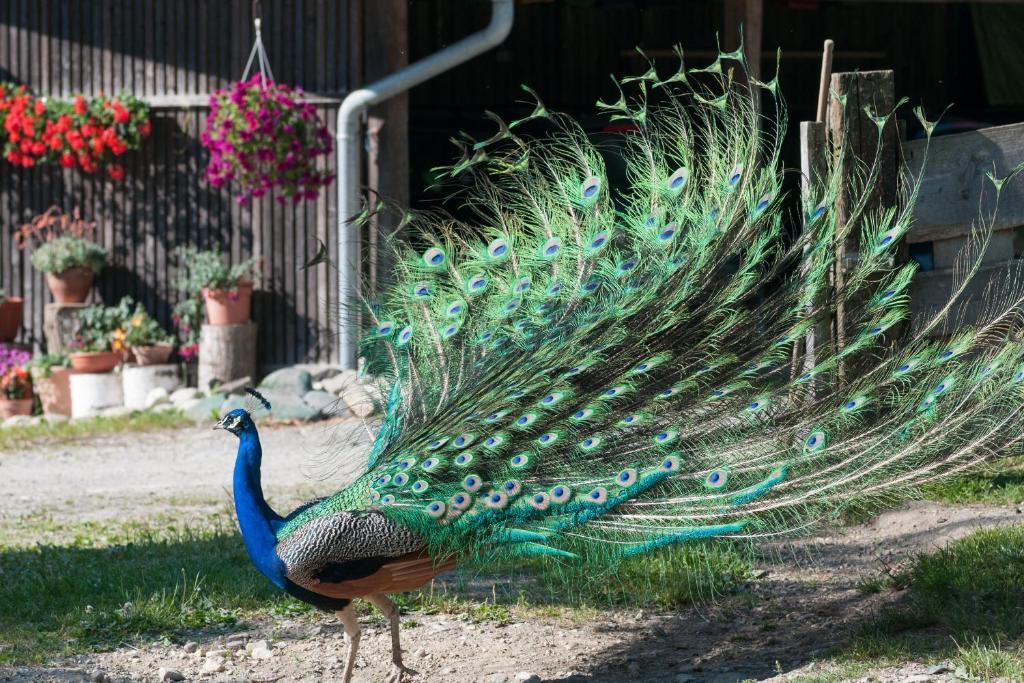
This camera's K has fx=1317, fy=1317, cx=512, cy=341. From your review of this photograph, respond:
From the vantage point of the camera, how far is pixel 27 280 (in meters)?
12.3

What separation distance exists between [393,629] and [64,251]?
8.01 metres

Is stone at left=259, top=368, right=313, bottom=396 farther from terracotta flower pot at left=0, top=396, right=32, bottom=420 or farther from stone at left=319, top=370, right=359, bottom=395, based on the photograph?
terracotta flower pot at left=0, top=396, right=32, bottom=420

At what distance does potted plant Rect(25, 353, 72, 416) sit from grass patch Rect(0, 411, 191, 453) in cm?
66

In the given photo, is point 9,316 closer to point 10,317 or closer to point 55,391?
point 10,317

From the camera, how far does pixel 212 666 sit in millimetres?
4992

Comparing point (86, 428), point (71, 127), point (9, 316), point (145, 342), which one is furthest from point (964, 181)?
point (9, 316)

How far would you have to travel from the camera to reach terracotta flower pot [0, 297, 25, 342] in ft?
39.6

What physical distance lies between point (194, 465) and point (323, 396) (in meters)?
1.77

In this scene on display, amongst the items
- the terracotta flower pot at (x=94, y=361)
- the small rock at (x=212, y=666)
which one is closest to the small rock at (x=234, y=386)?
the terracotta flower pot at (x=94, y=361)

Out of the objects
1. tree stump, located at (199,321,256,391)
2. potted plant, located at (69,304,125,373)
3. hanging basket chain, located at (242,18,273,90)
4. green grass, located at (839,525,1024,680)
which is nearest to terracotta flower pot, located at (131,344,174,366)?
potted plant, located at (69,304,125,373)

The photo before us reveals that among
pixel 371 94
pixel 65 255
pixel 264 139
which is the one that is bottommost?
pixel 65 255

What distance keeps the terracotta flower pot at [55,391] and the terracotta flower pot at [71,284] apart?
69cm

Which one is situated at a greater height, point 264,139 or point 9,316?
point 264,139

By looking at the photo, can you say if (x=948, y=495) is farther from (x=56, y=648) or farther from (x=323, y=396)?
(x=323, y=396)
